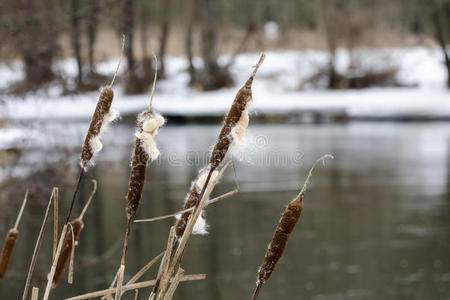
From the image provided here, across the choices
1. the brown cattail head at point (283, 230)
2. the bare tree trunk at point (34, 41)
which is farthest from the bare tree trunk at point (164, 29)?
the brown cattail head at point (283, 230)

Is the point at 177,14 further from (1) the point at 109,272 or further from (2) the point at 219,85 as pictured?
(1) the point at 109,272

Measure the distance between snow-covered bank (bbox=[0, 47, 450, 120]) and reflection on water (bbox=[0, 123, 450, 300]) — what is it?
26.7 feet

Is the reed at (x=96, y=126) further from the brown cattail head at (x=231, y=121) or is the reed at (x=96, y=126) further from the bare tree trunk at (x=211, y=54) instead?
the bare tree trunk at (x=211, y=54)

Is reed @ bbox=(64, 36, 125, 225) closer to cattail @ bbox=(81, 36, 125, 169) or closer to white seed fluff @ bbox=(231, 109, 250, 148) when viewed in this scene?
cattail @ bbox=(81, 36, 125, 169)

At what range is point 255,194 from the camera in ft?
33.6

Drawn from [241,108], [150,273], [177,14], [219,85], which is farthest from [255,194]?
[177,14]

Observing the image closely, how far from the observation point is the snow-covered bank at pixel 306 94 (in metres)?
22.2

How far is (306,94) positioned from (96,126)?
25.3 metres

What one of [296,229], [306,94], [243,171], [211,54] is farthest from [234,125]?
[211,54]

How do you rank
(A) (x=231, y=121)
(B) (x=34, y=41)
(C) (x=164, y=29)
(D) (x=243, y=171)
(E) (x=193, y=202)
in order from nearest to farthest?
(A) (x=231, y=121)
(E) (x=193, y=202)
(B) (x=34, y=41)
(D) (x=243, y=171)
(C) (x=164, y=29)

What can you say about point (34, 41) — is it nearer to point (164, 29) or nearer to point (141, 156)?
point (141, 156)

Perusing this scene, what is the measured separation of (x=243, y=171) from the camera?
42.9ft

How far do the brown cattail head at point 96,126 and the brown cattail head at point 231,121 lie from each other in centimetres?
20

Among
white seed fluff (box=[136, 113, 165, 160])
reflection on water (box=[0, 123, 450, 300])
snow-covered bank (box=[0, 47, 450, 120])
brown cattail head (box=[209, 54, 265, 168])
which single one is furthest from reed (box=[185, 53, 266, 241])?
snow-covered bank (box=[0, 47, 450, 120])
